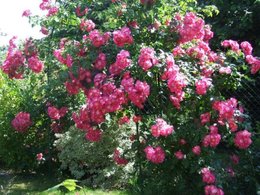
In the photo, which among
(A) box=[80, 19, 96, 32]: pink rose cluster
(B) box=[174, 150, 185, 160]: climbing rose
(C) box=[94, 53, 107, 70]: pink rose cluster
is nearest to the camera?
(B) box=[174, 150, 185, 160]: climbing rose

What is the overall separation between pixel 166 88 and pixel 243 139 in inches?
37.7

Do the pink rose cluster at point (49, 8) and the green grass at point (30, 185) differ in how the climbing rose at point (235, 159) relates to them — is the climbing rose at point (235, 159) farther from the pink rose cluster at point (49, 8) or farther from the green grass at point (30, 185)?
the pink rose cluster at point (49, 8)

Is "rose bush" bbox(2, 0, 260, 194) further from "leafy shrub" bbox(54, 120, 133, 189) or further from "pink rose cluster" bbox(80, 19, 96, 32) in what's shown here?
"leafy shrub" bbox(54, 120, 133, 189)

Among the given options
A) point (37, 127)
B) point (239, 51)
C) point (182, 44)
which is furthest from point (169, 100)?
point (37, 127)

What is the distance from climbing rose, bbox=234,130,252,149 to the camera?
4.04m

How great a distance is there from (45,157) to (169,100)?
10.1 ft

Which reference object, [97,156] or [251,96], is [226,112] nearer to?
[97,156]

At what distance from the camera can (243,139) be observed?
13.3 ft

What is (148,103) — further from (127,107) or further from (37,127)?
(37,127)

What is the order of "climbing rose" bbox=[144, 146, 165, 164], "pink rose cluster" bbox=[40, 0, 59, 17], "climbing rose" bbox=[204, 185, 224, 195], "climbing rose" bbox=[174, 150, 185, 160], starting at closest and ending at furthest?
"climbing rose" bbox=[204, 185, 224, 195], "climbing rose" bbox=[144, 146, 165, 164], "climbing rose" bbox=[174, 150, 185, 160], "pink rose cluster" bbox=[40, 0, 59, 17]

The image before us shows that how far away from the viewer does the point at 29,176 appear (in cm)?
693

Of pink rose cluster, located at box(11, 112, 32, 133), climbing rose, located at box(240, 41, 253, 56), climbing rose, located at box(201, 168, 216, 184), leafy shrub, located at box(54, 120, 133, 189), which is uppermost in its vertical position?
climbing rose, located at box(240, 41, 253, 56)

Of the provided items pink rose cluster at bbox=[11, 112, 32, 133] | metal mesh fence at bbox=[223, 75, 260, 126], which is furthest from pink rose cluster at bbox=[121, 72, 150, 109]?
metal mesh fence at bbox=[223, 75, 260, 126]

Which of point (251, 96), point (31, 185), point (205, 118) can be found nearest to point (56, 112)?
point (31, 185)
